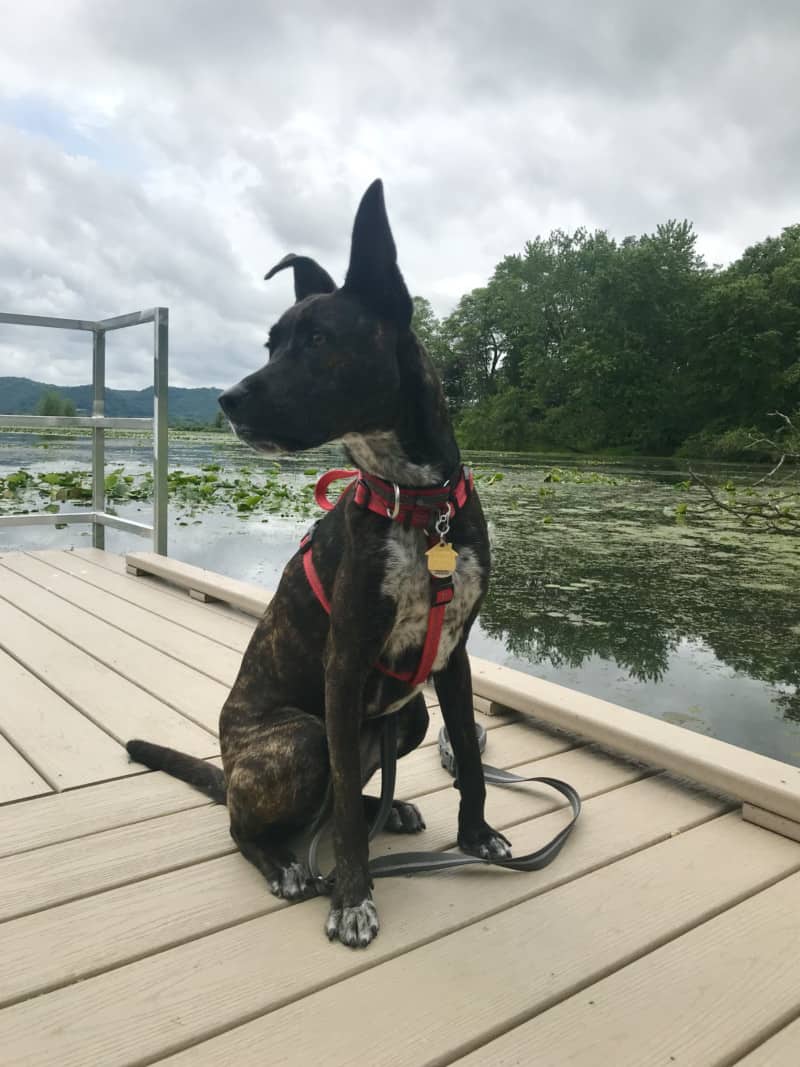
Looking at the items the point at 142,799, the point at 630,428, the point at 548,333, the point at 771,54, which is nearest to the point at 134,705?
the point at 142,799

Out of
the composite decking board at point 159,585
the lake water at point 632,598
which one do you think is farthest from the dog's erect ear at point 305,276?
the lake water at point 632,598

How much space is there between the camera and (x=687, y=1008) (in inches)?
43.6

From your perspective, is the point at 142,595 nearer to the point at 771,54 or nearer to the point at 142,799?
the point at 142,799

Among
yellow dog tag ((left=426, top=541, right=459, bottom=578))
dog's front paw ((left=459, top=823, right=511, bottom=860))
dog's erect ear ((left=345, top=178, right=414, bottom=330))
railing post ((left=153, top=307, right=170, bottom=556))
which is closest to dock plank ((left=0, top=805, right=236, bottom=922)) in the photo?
dog's front paw ((left=459, top=823, right=511, bottom=860))

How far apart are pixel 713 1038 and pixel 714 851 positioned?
545 mm

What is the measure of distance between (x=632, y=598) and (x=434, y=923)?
3291 millimetres

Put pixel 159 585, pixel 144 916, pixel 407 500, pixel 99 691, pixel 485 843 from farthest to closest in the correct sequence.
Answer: pixel 159 585 < pixel 99 691 < pixel 485 843 < pixel 407 500 < pixel 144 916

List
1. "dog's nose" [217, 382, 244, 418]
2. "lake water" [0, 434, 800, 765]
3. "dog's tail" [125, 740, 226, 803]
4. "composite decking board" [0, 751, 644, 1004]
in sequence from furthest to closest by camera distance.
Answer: "lake water" [0, 434, 800, 765] → "dog's tail" [125, 740, 226, 803] → "dog's nose" [217, 382, 244, 418] → "composite decking board" [0, 751, 644, 1004]

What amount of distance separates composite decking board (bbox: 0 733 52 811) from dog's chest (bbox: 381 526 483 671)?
3.11 ft

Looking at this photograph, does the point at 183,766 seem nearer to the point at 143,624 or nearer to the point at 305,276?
the point at 305,276

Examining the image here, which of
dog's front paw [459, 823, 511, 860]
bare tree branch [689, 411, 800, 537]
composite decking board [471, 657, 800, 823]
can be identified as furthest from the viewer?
bare tree branch [689, 411, 800, 537]

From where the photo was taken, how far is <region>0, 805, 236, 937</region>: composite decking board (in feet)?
4.53

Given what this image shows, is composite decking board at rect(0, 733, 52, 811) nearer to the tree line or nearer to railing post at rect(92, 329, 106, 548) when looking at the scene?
railing post at rect(92, 329, 106, 548)

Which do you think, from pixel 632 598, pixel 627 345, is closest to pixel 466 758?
pixel 632 598
